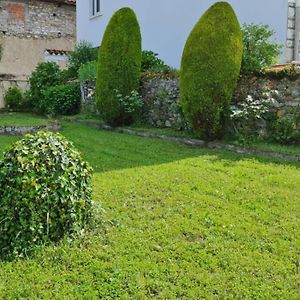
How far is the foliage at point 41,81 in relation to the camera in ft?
44.9

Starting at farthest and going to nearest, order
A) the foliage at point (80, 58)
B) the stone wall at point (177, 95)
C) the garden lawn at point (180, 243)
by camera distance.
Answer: the foliage at point (80, 58)
the stone wall at point (177, 95)
the garden lawn at point (180, 243)

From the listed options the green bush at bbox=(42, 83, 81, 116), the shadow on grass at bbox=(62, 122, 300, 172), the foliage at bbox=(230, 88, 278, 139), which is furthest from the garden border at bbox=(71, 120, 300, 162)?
the green bush at bbox=(42, 83, 81, 116)

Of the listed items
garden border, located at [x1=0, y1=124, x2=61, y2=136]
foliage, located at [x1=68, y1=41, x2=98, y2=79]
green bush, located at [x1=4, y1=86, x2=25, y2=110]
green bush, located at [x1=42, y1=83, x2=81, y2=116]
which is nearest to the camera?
garden border, located at [x1=0, y1=124, x2=61, y2=136]

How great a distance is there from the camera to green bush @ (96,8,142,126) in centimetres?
977

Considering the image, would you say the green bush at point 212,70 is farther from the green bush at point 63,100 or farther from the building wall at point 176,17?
the green bush at point 63,100

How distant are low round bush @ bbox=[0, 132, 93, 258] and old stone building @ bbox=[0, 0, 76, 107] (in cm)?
1555

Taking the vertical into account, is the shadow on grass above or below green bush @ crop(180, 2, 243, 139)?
below

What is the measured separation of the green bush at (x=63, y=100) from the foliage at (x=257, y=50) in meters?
6.16

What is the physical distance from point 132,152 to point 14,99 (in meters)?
8.39

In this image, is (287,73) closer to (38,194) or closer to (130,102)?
(130,102)

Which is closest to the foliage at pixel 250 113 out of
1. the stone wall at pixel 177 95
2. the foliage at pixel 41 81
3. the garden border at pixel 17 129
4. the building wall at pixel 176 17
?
the stone wall at pixel 177 95

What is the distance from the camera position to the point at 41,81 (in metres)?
13.8

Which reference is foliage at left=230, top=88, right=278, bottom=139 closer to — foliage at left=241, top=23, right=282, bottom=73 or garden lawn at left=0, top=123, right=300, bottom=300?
foliage at left=241, top=23, right=282, bottom=73

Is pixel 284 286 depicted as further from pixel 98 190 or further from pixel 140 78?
pixel 140 78
